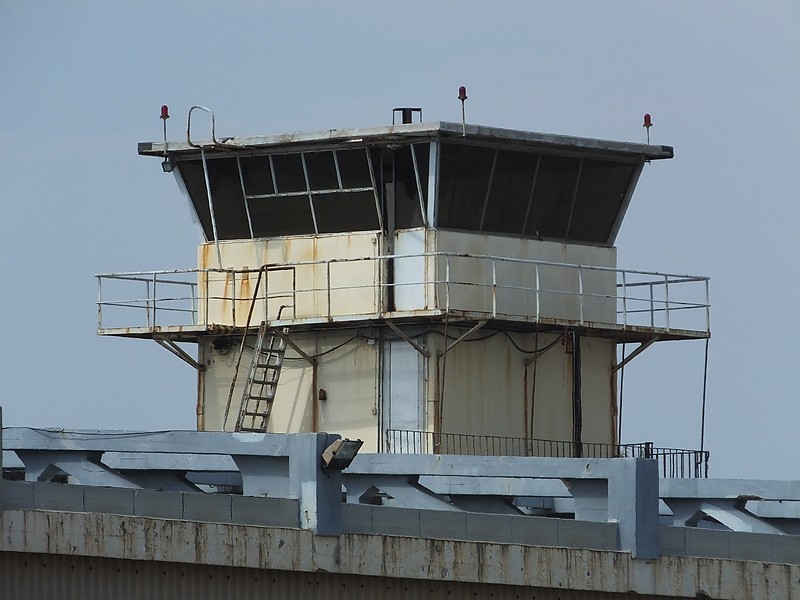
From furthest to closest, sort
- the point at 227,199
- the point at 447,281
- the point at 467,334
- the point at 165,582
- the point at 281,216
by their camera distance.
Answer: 1. the point at 227,199
2. the point at 281,216
3. the point at 467,334
4. the point at 447,281
5. the point at 165,582

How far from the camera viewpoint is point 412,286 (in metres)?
27.7

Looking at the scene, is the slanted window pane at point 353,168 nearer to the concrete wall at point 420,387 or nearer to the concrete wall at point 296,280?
the concrete wall at point 296,280

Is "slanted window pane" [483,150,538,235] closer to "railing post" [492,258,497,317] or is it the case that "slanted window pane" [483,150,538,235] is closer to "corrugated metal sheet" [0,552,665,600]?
"railing post" [492,258,497,317]

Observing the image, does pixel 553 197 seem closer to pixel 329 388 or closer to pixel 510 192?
pixel 510 192

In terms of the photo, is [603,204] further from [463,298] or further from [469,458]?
[469,458]

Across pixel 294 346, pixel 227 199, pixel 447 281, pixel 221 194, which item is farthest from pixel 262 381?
pixel 447 281

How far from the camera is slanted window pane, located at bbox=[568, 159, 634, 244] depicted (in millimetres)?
29562

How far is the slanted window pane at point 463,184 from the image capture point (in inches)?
1100

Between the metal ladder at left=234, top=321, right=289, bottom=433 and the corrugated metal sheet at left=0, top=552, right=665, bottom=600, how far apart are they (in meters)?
11.0

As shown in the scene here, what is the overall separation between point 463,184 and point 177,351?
5.57 m

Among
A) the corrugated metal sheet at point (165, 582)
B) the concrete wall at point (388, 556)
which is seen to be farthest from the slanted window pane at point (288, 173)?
the corrugated metal sheet at point (165, 582)

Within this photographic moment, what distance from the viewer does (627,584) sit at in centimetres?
1759

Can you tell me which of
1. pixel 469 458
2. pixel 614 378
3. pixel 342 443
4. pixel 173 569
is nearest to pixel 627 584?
pixel 469 458

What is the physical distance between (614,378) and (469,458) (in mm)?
11816
